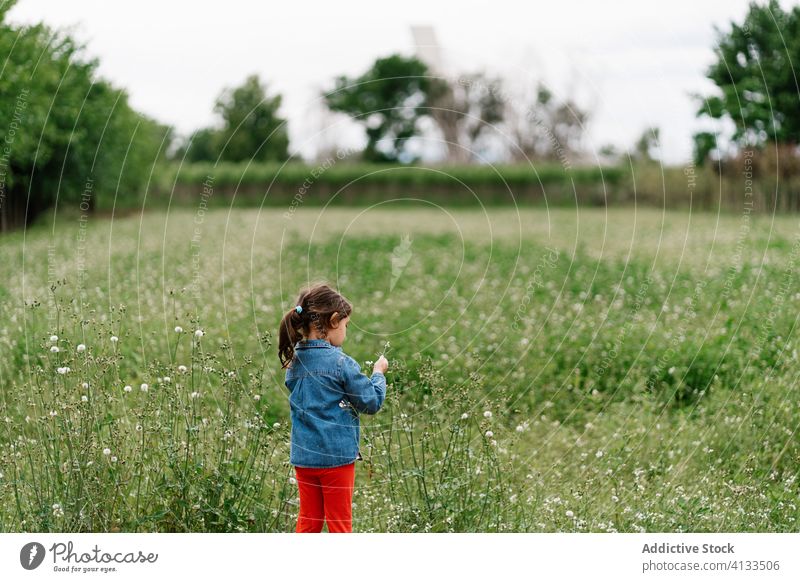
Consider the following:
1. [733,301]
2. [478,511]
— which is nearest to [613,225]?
[733,301]

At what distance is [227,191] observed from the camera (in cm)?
3838

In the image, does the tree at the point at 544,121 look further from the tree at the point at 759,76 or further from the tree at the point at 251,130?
the tree at the point at 251,130

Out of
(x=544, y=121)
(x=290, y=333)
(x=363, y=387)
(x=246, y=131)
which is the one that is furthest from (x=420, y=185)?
(x=363, y=387)

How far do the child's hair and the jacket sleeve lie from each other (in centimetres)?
24

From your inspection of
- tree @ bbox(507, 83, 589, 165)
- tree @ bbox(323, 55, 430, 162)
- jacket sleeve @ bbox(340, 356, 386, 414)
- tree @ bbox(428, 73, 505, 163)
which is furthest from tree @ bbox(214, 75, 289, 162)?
jacket sleeve @ bbox(340, 356, 386, 414)

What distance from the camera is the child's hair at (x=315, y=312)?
14.5 ft

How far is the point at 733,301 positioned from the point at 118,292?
284 inches

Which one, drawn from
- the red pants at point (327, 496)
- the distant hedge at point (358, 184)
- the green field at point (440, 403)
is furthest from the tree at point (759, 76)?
the distant hedge at point (358, 184)

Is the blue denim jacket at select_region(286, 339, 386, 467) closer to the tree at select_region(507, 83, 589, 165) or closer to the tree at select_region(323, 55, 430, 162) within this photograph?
the tree at select_region(323, 55, 430, 162)

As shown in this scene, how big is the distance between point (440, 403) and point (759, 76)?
836 centimetres

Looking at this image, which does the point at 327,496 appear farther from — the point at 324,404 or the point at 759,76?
the point at 759,76

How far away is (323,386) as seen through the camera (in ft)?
14.6
